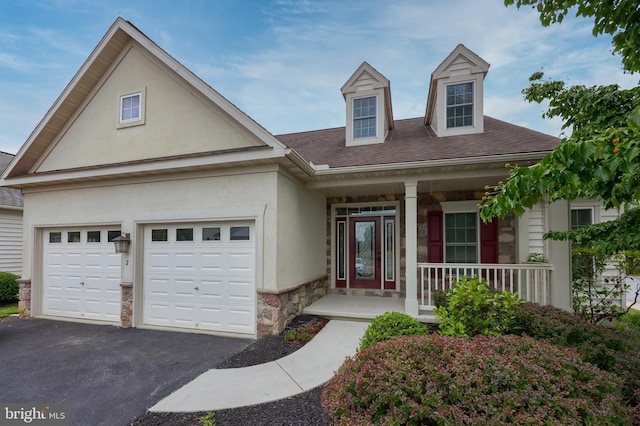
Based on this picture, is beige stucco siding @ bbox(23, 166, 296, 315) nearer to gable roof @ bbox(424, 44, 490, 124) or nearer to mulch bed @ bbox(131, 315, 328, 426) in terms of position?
mulch bed @ bbox(131, 315, 328, 426)

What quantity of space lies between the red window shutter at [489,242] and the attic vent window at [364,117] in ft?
12.5

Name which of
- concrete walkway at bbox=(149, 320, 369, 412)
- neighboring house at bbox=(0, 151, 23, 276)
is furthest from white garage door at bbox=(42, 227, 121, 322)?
neighboring house at bbox=(0, 151, 23, 276)

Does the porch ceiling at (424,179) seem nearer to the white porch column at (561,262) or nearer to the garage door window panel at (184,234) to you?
the white porch column at (561,262)

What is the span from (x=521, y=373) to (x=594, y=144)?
69.5 inches

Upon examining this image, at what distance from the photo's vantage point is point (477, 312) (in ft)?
13.9

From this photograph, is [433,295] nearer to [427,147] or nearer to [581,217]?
[427,147]

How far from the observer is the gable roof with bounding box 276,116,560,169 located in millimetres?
5809

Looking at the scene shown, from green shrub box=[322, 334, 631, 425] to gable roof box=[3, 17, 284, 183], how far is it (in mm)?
4669

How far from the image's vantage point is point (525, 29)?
6.15 m

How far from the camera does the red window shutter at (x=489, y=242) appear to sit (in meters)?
7.24

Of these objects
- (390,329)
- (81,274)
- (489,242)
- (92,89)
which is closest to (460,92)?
(489,242)

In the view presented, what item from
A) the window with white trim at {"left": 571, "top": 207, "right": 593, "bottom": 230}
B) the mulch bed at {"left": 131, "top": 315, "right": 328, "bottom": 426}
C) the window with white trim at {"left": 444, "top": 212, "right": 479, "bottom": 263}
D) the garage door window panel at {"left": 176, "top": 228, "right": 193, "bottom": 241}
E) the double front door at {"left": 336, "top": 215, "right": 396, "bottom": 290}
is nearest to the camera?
the mulch bed at {"left": 131, "top": 315, "right": 328, "bottom": 426}

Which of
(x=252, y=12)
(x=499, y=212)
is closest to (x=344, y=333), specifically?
(x=499, y=212)

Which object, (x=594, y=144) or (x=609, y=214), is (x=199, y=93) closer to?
(x=594, y=144)
